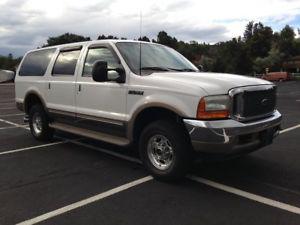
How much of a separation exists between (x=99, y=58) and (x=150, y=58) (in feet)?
2.92

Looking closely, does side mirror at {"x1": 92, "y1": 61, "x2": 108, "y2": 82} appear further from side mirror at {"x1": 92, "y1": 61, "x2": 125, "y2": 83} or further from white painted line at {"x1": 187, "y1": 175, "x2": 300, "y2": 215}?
white painted line at {"x1": 187, "y1": 175, "x2": 300, "y2": 215}

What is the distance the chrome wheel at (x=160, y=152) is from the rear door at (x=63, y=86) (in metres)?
2.17

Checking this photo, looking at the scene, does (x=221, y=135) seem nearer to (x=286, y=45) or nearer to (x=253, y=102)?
(x=253, y=102)

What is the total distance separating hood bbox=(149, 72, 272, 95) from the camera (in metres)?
5.83

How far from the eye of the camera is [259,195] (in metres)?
5.66

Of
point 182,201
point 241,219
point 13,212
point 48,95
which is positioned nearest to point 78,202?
point 13,212

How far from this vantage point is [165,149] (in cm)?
626

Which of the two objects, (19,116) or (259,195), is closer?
(259,195)

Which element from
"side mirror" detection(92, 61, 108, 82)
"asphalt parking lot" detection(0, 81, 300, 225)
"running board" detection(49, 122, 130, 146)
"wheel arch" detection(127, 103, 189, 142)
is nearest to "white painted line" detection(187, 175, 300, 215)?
"asphalt parking lot" detection(0, 81, 300, 225)

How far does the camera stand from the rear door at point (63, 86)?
8102 mm

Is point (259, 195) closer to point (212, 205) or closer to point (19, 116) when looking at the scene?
point (212, 205)

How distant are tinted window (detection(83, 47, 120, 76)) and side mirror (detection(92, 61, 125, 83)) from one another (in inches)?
8.9

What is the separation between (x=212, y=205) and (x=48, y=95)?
4.60 m

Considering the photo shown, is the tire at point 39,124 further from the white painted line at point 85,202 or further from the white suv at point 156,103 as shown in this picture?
the white painted line at point 85,202
